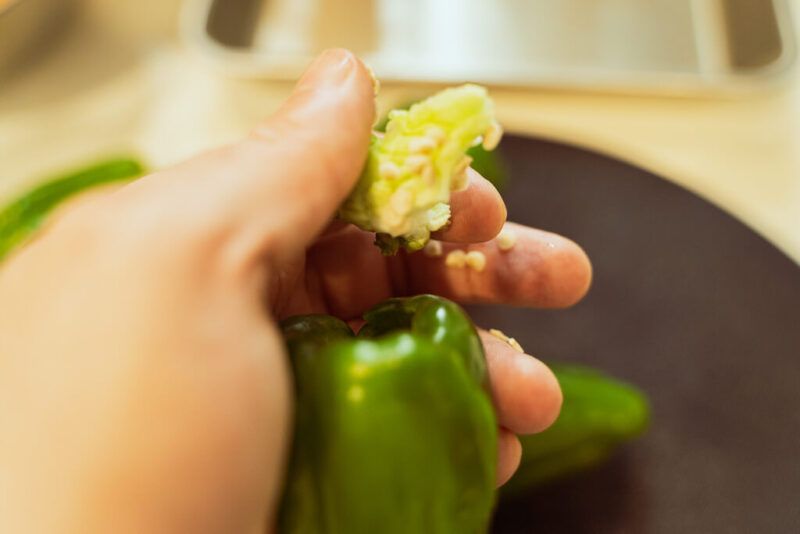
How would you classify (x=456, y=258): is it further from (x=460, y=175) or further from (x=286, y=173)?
(x=286, y=173)

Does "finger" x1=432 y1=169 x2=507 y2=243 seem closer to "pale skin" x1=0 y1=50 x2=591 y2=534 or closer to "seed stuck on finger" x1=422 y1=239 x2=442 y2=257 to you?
"seed stuck on finger" x1=422 y1=239 x2=442 y2=257

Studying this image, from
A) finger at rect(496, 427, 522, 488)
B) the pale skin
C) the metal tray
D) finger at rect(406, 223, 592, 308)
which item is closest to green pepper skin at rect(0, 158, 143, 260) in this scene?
the metal tray

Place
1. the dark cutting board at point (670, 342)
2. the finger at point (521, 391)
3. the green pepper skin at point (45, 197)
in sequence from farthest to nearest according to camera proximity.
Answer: the green pepper skin at point (45, 197) < the dark cutting board at point (670, 342) < the finger at point (521, 391)

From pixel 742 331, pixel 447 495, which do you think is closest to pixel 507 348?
pixel 447 495

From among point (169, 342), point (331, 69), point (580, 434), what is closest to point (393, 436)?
point (169, 342)

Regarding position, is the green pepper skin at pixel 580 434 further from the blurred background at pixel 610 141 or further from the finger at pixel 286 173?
the finger at pixel 286 173

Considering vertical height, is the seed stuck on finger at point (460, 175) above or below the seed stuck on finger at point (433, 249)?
above

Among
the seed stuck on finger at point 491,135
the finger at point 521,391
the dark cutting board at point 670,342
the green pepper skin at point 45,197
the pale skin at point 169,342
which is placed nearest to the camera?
the pale skin at point 169,342

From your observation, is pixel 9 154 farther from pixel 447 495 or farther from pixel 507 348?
pixel 447 495

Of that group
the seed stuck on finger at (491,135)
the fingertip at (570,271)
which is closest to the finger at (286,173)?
the seed stuck on finger at (491,135)
